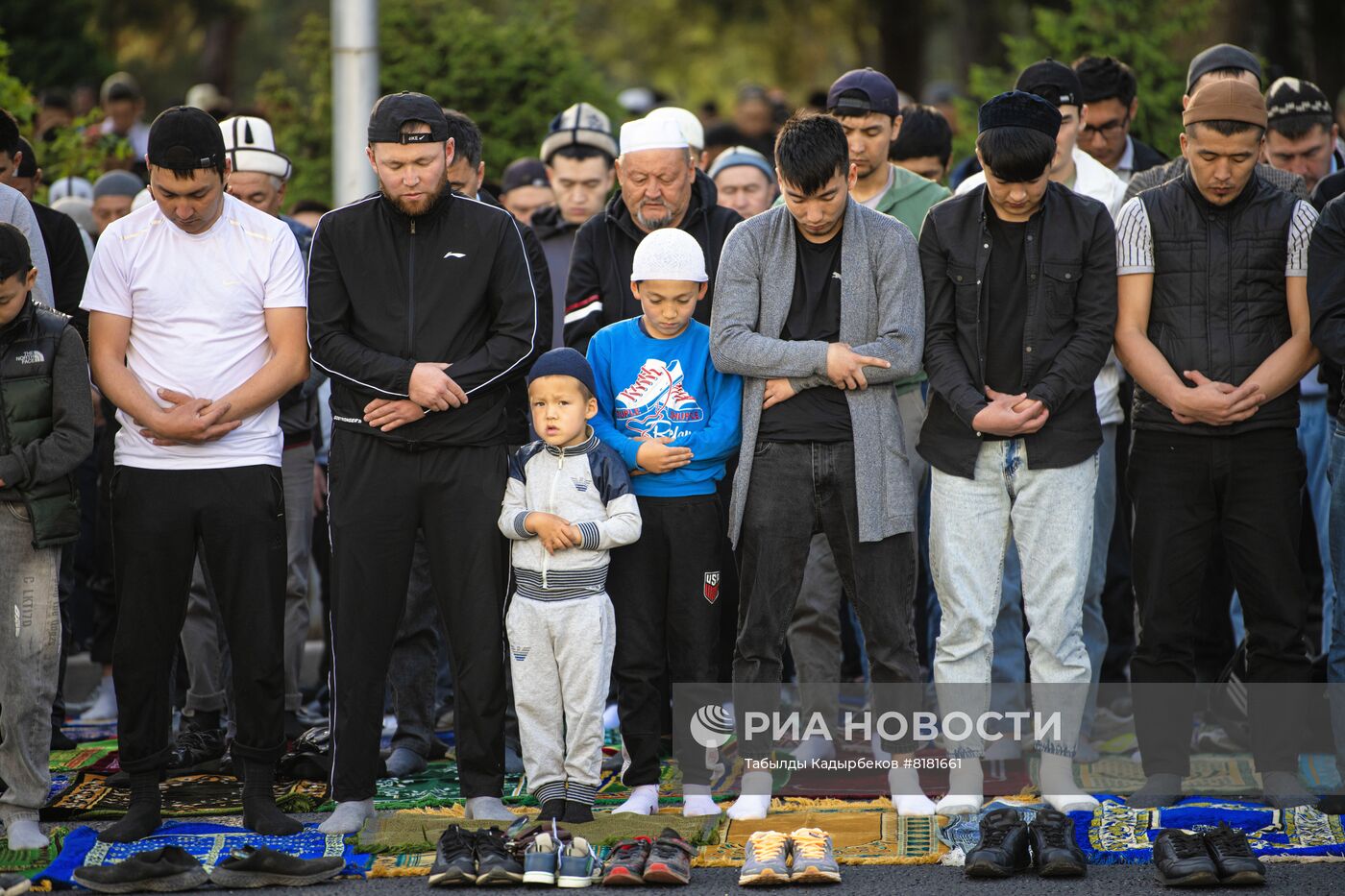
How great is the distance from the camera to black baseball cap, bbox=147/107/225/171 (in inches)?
232

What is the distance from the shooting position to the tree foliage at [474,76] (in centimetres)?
1138

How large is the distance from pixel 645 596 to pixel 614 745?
130 centimetres

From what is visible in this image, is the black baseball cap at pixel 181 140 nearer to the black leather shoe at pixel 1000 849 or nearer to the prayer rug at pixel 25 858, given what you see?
the prayer rug at pixel 25 858

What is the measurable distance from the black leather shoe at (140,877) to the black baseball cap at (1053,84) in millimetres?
4640

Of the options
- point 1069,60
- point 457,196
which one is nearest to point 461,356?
point 457,196

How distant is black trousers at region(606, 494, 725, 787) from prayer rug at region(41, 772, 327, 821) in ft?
4.23

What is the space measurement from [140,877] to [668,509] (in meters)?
2.23

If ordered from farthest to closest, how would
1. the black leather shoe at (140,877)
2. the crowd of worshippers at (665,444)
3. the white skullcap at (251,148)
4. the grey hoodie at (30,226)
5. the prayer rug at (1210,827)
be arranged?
the white skullcap at (251,148)
the grey hoodie at (30,226)
the crowd of worshippers at (665,444)
the prayer rug at (1210,827)
the black leather shoe at (140,877)

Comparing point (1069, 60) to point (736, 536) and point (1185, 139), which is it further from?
point (736, 536)

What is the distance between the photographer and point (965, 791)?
6.11 metres

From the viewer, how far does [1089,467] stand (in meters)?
6.18

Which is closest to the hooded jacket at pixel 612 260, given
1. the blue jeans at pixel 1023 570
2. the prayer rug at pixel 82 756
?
the blue jeans at pixel 1023 570

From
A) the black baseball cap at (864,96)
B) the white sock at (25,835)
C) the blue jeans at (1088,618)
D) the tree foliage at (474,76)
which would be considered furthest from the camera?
the tree foliage at (474,76)

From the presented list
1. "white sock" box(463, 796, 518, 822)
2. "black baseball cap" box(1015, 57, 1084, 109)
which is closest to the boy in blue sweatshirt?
"white sock" box(463, 796, 518, 822)
